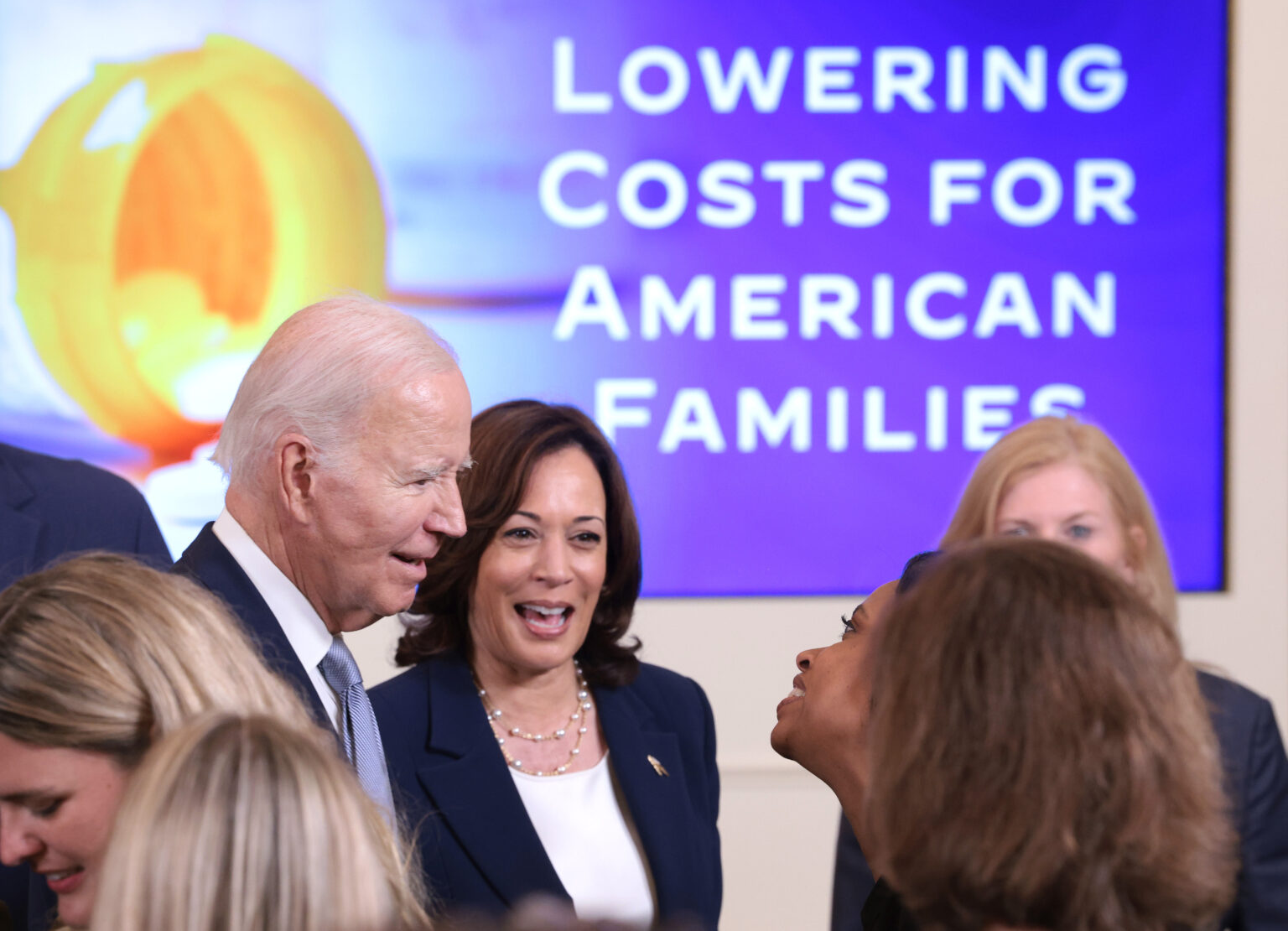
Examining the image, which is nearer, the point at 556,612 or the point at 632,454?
the point at 556,612

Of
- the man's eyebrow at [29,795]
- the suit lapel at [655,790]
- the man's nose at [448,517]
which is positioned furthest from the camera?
the suit lapel at [655,790]

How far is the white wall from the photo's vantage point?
4051 mm

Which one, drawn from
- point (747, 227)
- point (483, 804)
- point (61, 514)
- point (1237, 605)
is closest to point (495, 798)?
point (483, 804)

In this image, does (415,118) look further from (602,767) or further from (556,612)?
(602,767)

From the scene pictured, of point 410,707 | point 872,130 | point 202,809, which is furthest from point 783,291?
point 202,809

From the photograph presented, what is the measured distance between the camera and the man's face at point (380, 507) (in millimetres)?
1909

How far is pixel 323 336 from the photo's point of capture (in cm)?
196

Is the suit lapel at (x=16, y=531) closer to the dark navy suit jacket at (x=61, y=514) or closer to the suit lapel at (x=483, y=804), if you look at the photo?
the dark navy suit jacket at (x=61, y=514)

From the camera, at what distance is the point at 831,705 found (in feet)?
5.99

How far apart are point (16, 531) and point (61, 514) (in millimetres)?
91

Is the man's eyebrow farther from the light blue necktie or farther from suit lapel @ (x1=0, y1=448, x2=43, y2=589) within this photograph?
suit lapel @ (x1=0, y1=448, x2=43, y2=589)

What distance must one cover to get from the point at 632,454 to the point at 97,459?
1.57 meters

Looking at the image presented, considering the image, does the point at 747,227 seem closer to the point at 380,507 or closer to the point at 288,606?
the point at 380,507

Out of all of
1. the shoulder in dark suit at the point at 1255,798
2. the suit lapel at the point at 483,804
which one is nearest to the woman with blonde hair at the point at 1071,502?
the shoulder in dark suit at the point at 1255,798
